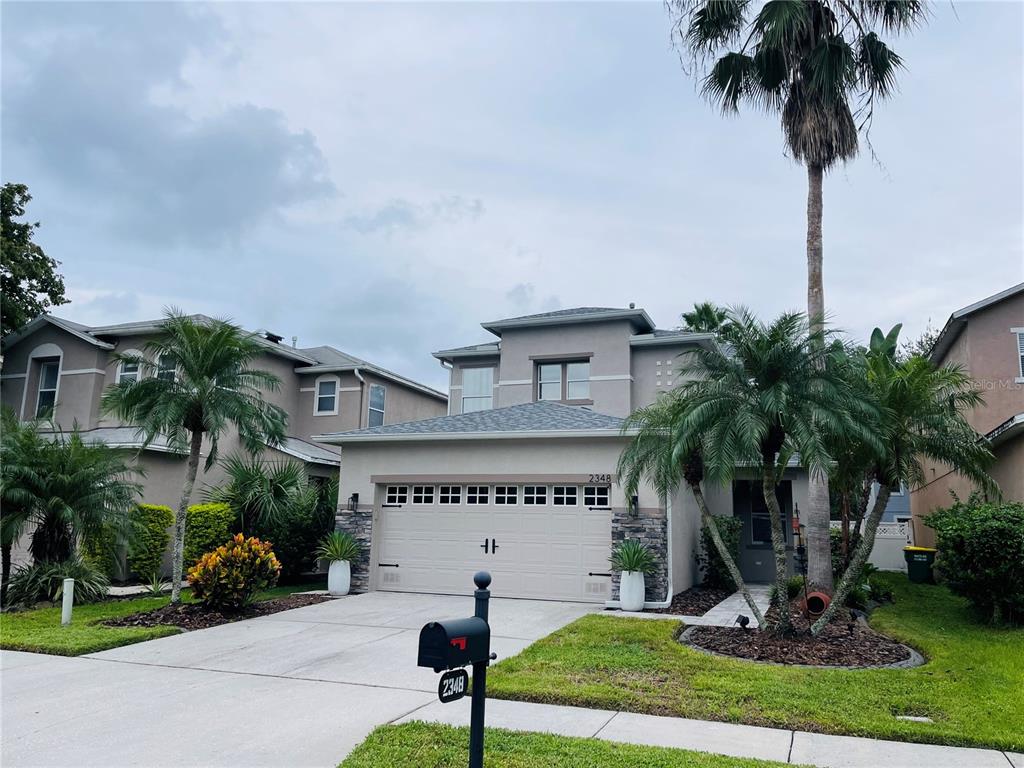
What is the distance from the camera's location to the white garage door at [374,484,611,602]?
43.0 feet

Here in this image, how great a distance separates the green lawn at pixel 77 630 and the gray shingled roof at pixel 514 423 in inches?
194

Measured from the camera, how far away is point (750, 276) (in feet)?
67.6

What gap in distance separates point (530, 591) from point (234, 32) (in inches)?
447

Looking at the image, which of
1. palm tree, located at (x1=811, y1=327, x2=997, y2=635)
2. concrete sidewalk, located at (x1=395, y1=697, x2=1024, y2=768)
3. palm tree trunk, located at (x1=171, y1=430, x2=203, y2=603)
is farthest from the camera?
palm tree trunk, located at (x1=171, y1=430, x2=203, y2=603)

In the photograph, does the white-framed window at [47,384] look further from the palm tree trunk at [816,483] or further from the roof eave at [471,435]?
the palm tree trunk at [816,483]

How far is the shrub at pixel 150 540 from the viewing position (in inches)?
597

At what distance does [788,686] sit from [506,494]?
7638mm

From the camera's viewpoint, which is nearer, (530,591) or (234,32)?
(234,32)

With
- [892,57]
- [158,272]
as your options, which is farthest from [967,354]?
[158,272]

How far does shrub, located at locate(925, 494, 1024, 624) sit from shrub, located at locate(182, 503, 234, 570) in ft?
45.7

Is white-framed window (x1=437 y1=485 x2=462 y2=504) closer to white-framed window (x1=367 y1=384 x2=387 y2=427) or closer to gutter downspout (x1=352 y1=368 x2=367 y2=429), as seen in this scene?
gutter downspout (x1=352 y1=368 x2=367 y2=429)

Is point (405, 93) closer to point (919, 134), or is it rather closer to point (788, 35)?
point (788, 35)

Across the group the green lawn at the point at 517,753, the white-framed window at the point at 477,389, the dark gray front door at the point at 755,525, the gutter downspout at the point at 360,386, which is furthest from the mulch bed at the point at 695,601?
the gutter downspout at the point at 360,386

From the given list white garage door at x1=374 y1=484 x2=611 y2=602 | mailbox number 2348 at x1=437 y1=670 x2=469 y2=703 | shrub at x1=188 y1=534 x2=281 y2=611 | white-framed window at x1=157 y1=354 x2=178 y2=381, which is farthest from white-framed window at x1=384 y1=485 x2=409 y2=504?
mailbox number 2348 at x1=437 y1=670 x2=469 y2=703
